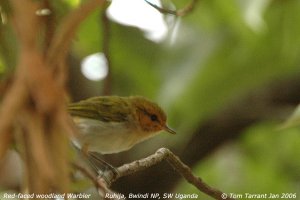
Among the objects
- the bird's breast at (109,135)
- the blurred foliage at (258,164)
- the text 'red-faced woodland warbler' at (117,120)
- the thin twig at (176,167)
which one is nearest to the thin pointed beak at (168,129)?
the text 'red-faced woodland warbler' at (117,120)

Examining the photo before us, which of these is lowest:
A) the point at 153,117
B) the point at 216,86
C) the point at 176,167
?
the point at 153,117

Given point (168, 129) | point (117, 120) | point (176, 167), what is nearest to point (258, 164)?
point (168, 129)

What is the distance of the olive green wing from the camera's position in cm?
213

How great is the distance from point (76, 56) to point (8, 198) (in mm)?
1022

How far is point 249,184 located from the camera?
2.58m

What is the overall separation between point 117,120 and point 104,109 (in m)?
0.07

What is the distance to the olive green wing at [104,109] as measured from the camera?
213cm

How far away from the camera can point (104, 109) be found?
92.1 inches

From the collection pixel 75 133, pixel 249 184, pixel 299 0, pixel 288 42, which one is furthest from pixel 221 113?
pixel 75 133

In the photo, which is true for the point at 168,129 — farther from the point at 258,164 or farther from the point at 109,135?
the point at 258,164

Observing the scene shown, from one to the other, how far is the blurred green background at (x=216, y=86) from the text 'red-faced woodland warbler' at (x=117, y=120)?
66 millimetres

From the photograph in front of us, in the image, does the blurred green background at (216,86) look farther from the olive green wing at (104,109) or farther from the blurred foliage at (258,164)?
the olive green wing at (104,109)

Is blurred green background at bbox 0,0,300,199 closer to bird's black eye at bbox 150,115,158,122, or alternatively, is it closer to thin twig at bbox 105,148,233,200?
bird's black eye at bbox 150,115,158,122

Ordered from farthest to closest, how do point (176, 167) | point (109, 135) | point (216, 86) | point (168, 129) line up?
point (168, 129) → point (216, 86) → point (109, 135) → point (176, 167)
